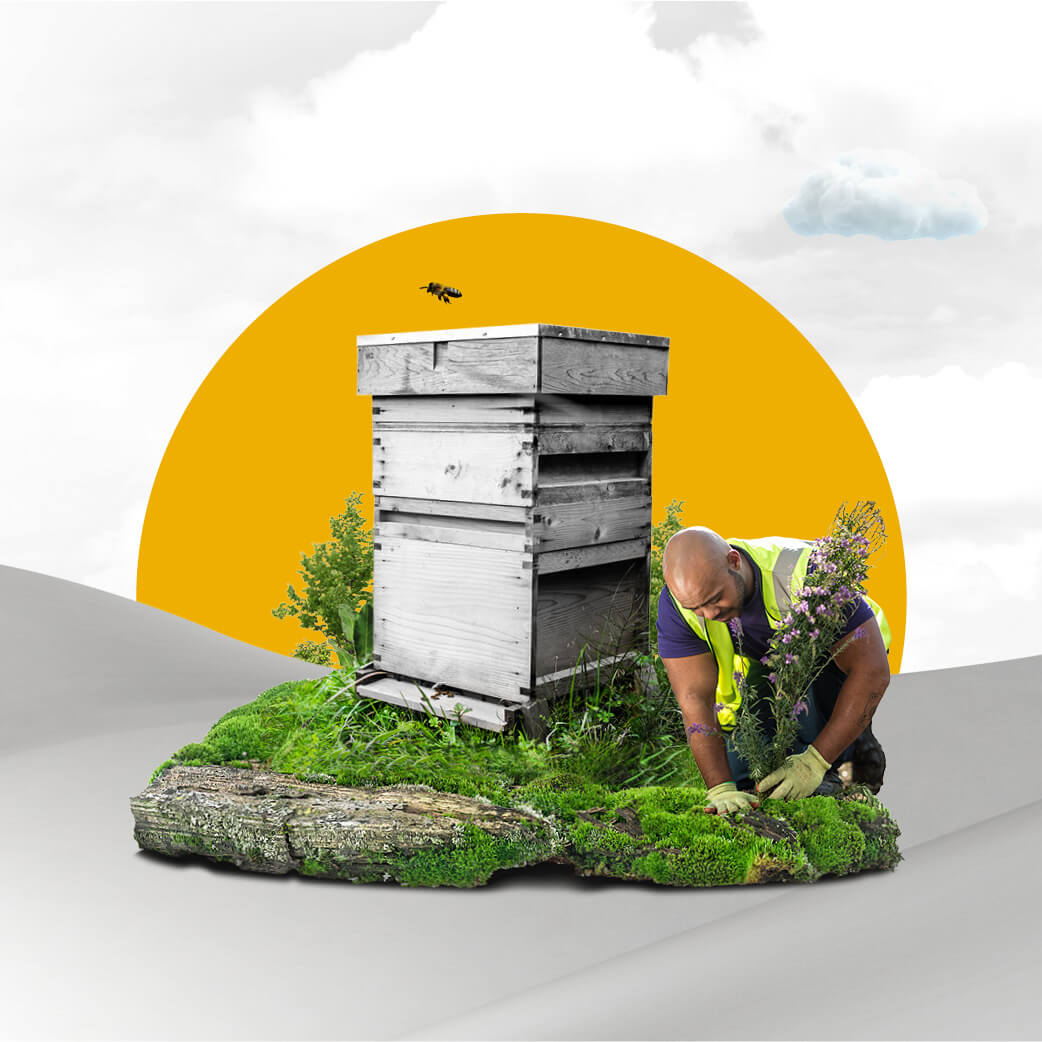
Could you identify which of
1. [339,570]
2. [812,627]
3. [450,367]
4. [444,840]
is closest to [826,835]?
[812,627]

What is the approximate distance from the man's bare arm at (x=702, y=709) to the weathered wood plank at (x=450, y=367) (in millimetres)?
1356

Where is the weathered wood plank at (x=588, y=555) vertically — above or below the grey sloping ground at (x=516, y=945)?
above

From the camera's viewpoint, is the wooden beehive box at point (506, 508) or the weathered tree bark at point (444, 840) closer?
the weathered tree bark at point (444, 840)

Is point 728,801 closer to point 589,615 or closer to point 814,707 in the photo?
point 814,707

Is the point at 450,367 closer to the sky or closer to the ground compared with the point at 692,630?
closer to the sky

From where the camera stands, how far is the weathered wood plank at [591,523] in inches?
169

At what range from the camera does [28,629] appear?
260 inches

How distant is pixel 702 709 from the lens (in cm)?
361

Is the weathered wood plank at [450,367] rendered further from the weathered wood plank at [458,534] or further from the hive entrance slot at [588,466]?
the weathered wood plank at [458,534]

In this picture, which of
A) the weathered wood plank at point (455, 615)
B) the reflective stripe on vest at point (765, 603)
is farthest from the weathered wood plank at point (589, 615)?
the reflective stripe on vest at point (765, 603)

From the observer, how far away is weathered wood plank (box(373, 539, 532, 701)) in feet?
14.2

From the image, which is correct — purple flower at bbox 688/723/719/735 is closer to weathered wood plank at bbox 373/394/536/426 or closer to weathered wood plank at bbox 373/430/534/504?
weathered wood plank at bbox 373/430/534/504

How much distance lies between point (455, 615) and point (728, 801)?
1.65 meters

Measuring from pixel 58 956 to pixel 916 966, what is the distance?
260 cm
